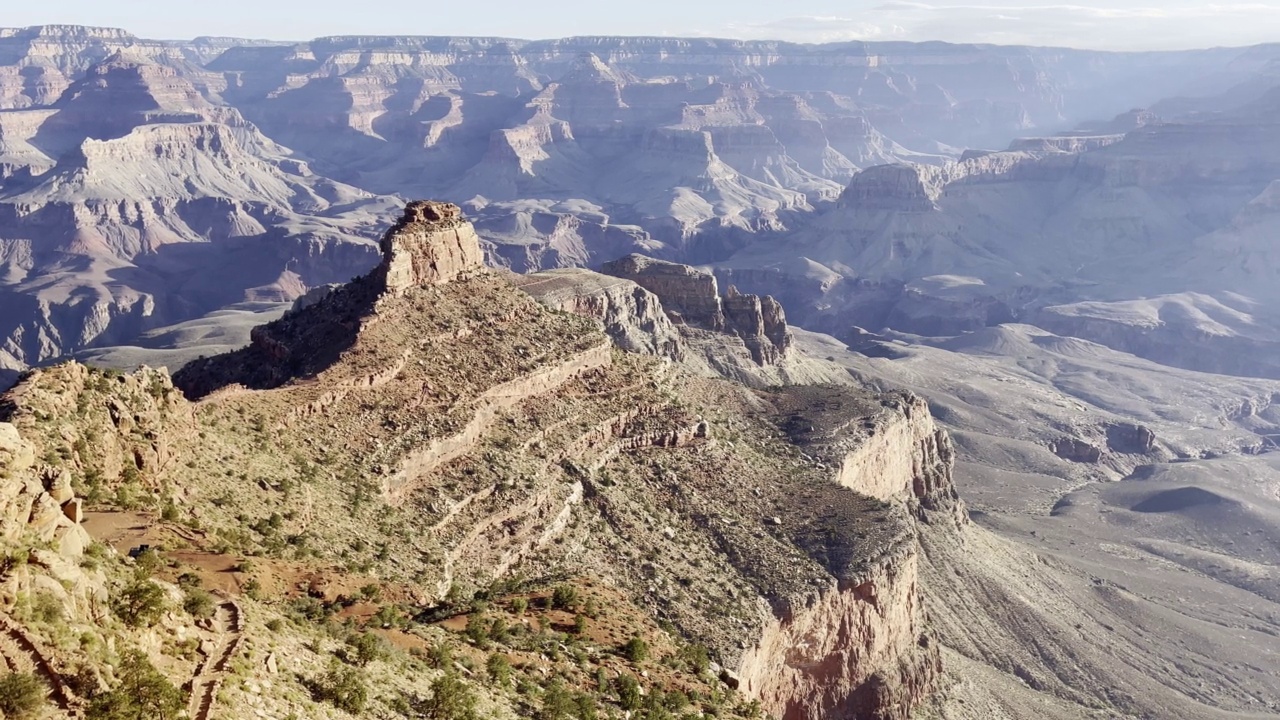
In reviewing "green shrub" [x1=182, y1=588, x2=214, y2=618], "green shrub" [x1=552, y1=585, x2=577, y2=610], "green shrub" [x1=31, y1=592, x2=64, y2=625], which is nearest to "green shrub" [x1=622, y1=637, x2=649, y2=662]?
"green shrub" [x1=552, y1=585, x2=577, y2=610]

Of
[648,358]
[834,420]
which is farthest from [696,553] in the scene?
[834,420]

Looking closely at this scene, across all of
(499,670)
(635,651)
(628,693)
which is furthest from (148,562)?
(635,651)

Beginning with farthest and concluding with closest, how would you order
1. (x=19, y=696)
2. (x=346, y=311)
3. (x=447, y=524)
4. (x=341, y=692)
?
(x=346, y=311), (x=447, y=524), (x=341, y=692), (x=19, y=696)

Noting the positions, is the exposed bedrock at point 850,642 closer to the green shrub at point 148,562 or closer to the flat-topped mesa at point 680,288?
the green shrub at point 148,562

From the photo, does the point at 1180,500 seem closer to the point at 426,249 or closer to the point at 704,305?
the point at 704,305

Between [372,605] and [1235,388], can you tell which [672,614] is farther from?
[1235,388]
